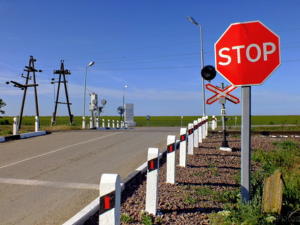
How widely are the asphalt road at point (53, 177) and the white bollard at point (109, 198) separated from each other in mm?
1776

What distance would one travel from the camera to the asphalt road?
178 inches

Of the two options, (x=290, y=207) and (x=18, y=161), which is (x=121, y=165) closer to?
(x=18, y=161)

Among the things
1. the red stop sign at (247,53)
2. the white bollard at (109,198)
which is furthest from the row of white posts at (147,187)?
the red stop sign at (247,53)

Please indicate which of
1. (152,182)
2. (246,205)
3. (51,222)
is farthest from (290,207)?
(51,222)

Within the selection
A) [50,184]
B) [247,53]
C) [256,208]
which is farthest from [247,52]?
[50,184]

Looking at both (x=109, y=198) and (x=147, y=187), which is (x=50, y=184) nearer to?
(x=147, y=187)

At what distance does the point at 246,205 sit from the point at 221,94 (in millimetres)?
6180

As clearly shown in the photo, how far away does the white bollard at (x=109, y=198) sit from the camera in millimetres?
2635

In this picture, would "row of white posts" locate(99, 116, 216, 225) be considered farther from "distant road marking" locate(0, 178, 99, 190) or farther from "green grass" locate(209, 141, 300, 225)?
"distant road marking" locate(0, 178, 99, 190)

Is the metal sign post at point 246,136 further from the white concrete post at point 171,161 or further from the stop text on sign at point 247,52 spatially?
the white concrete post at point 171,161

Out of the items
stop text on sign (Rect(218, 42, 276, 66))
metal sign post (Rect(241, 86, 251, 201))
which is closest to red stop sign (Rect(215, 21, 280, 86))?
stop text on sign (Rect(218, 42, 276, 66))

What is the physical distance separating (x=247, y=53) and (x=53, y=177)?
5.18 metres

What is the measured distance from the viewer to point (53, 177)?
6707mm

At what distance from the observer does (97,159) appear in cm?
899
